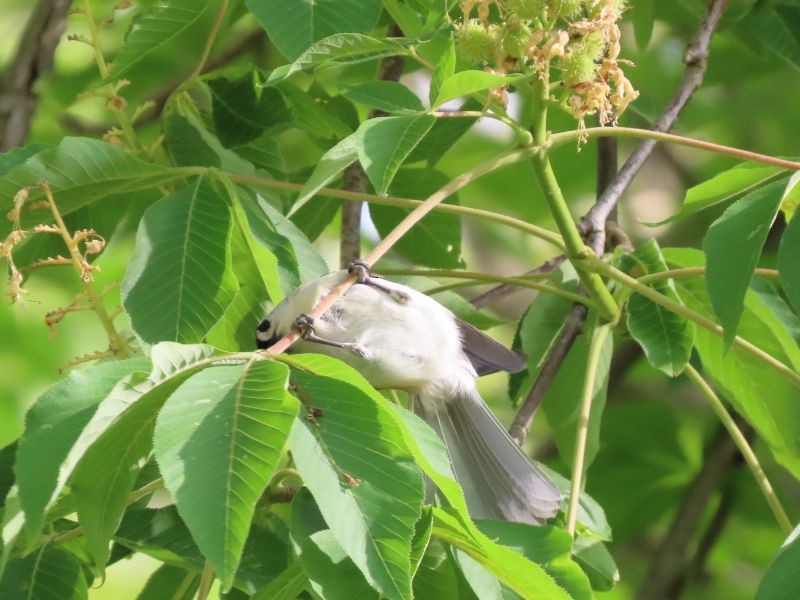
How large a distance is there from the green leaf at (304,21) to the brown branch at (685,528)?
2.40 metres

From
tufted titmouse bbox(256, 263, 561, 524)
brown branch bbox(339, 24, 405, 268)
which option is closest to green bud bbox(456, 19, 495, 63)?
tufted titmouse bbox(256, 263, 561, 524)

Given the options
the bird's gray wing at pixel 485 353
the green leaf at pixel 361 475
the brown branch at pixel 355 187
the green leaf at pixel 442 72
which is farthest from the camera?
the brown branch at pixel 355 187

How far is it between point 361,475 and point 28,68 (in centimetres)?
208

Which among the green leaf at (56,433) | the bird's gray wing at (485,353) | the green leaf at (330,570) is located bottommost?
the bird's gray wing at (485,353)

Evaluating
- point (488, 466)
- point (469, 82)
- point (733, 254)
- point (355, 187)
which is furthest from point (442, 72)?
point (355, 187)

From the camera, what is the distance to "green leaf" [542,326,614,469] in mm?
2523

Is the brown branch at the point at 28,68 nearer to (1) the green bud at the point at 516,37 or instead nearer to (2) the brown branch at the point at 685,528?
(1) the green bud at the point at 516,37

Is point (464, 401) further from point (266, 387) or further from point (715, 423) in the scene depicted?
point (715, 423)

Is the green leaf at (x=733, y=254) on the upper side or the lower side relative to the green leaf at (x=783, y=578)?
upper

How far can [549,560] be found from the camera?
6.10ft

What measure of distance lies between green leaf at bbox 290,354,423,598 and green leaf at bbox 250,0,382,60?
0.69m

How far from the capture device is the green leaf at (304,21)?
202cm

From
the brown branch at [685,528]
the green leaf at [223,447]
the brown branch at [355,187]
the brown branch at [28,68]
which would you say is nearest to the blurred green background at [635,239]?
the brown branch at [685,528]

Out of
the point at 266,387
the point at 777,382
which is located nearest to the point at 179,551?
the point at 266,387
